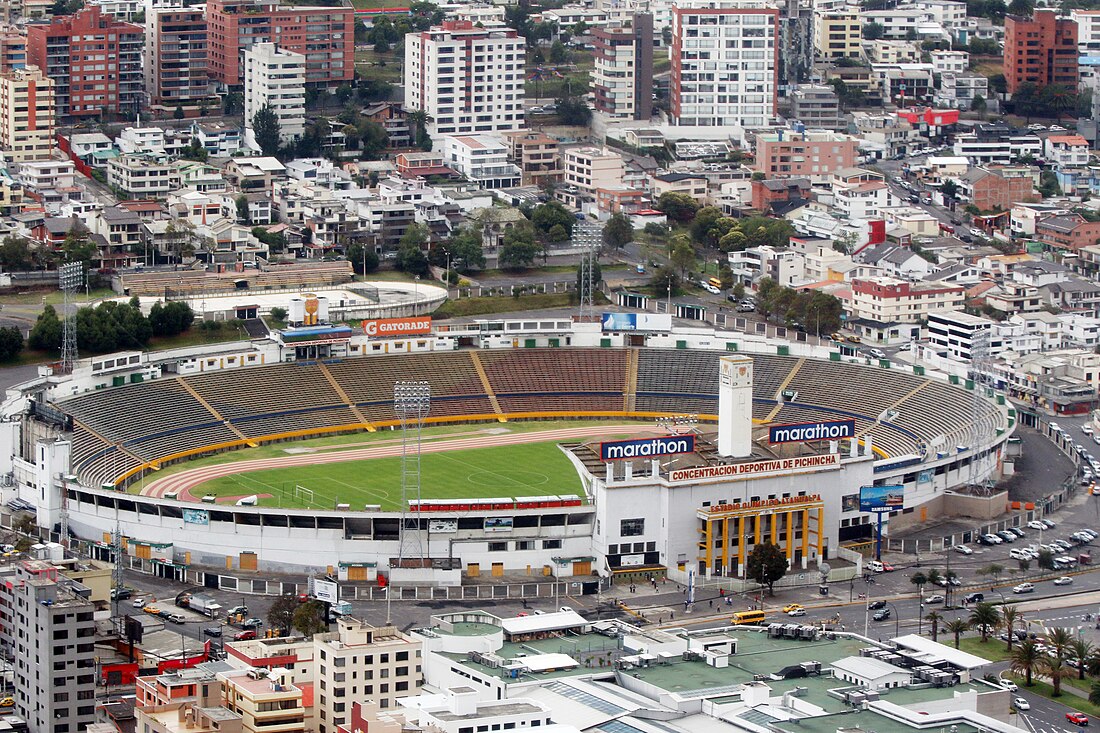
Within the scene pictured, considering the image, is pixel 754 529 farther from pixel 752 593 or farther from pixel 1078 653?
pixel 1078 653

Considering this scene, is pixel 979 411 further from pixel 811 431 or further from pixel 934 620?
pixel 934 620

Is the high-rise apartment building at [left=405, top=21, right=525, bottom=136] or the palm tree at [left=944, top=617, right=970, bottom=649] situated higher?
the high-rise apartment building at [left=405, top=21, right=525, bottom=136]

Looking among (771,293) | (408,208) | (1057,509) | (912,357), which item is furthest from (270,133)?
(1057,509)

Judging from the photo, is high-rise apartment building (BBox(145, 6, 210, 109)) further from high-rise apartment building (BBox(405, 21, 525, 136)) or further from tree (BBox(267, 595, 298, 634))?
tree (BBox(267, 595, 298, 634))

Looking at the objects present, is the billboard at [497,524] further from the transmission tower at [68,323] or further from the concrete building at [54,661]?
the transmission tower at [68,323]

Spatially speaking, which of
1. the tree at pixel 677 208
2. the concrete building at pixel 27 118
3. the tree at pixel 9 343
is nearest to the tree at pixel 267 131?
the concrete building at pixel 27 118

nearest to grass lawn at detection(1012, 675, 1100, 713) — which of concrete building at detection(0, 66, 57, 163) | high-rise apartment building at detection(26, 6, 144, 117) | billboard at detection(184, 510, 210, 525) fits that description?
billboard at detection(184, 510, 210, 525)
